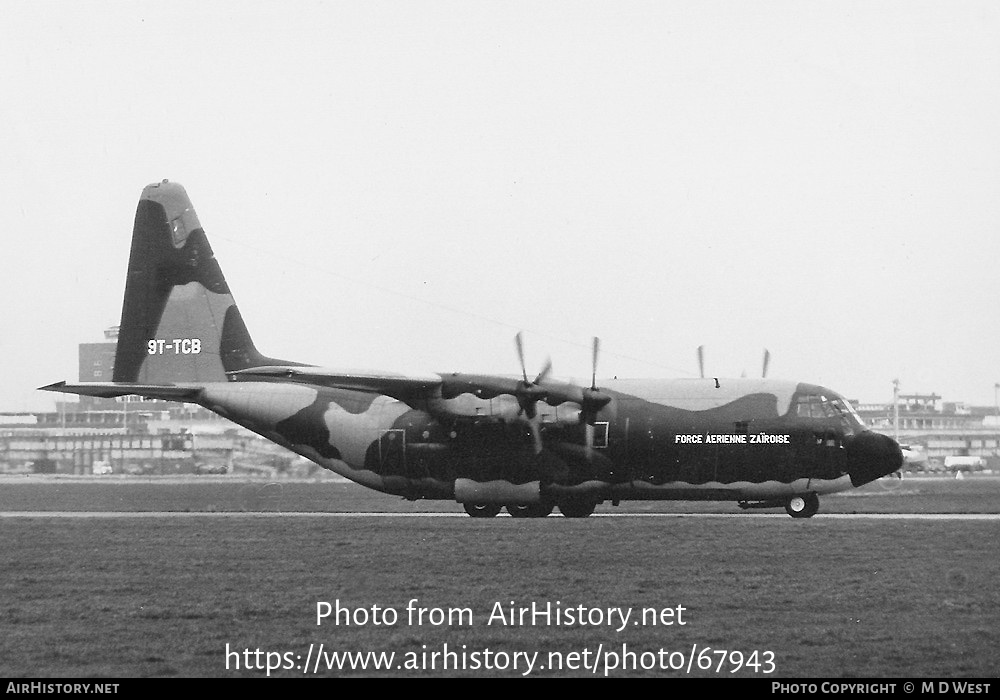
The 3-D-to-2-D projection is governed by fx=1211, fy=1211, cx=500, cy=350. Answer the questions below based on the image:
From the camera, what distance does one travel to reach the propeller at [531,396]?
31891 mm

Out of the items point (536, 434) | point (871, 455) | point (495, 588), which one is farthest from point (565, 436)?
point (495, 588)

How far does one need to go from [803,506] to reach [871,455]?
237cm

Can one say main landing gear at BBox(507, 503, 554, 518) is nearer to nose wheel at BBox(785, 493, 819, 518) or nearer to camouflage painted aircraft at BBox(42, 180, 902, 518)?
camouflage painted aircraft at BBox(42, 180, 902, 518)

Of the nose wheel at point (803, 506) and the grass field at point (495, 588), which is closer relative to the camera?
the grass field at point (495, 588)

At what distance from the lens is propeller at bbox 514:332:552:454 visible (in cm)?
3189

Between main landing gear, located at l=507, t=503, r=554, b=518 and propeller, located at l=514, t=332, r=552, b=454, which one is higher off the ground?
propeller, located at l=514, t=332, r=552, b=454

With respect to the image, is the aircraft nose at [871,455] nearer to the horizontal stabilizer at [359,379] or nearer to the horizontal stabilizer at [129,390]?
the horizontal stabilizer at [359,379]

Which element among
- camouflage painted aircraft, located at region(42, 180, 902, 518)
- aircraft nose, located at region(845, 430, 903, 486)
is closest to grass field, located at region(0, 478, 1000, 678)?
camouflage painted aircraft, located at region(42, 180, 902, 518)

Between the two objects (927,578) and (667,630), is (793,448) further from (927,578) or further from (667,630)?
(667,630)

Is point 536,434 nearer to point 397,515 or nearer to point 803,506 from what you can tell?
point 397,515

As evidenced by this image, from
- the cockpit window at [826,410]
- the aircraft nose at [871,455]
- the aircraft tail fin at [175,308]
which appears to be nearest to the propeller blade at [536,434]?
the cockpit window at [826,410]

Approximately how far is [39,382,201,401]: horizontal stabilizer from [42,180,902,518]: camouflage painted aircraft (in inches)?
→ 1.7

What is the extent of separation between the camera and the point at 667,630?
653 inches

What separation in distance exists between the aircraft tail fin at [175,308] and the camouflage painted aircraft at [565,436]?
1.95m
